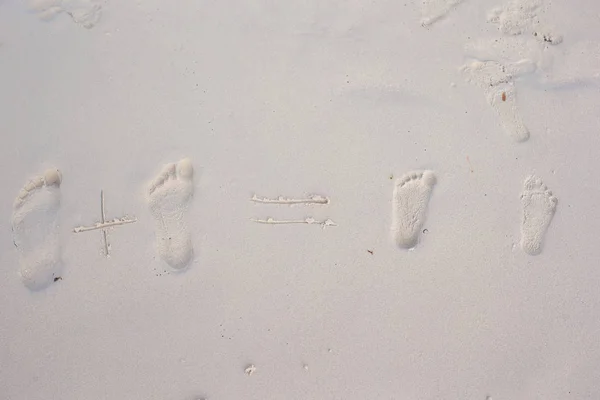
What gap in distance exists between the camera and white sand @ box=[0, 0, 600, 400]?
2383 mm

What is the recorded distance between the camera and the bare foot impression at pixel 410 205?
243 cm

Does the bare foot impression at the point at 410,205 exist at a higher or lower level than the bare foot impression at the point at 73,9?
lower

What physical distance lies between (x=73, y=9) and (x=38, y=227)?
4.37 feet

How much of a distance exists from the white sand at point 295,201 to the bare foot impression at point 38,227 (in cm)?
1

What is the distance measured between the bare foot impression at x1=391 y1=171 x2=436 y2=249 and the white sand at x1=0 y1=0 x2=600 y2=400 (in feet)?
0.12

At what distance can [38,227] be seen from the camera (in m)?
2.41

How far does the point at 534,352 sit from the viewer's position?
2389 millimetres

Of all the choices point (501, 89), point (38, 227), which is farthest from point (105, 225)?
point (501, 89)

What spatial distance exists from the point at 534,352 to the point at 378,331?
0.91 m

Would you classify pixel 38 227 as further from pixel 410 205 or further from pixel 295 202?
pixel 410 205

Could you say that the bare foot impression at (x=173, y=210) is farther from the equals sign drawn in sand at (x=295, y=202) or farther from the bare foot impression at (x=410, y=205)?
the bare foot impression at (x=410, y=205)

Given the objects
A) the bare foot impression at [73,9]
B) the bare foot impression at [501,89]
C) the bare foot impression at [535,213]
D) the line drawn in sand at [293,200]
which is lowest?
the bare foot impression at [535,213]

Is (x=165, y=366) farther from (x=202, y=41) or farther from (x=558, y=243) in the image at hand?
(x=558, y=243)

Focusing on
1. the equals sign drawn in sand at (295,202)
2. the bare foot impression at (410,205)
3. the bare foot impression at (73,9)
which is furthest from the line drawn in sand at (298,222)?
the bare foot impression at (73,9)
